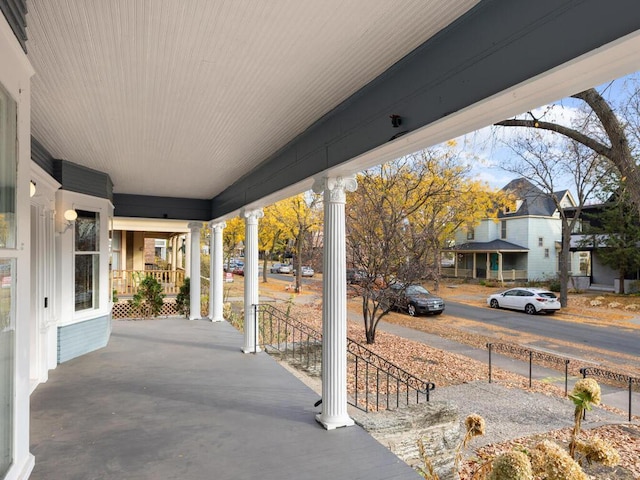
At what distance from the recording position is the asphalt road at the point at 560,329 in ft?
33.7

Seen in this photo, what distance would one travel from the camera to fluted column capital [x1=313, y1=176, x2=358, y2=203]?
3.79 metres

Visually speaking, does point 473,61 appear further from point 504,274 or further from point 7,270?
point 504,274

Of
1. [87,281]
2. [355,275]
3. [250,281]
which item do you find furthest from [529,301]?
[87,281]

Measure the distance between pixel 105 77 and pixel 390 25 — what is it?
6.94ft

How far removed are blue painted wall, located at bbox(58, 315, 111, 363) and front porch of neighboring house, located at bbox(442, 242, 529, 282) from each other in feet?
66.0

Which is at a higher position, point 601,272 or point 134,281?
point 134,281

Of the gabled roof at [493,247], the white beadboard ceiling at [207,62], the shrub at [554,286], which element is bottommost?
the shrub at [554,286]

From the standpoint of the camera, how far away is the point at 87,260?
630 cm

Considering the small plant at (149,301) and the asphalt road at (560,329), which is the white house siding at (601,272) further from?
the small plant at (149,301)

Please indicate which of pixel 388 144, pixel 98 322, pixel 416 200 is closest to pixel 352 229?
pixel 416 200

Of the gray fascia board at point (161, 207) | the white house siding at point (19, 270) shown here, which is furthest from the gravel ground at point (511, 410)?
the gray fascia board at point (161, 207)

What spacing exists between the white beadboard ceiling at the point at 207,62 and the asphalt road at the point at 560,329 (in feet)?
33.8

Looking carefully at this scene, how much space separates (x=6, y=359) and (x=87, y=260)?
4.91 m

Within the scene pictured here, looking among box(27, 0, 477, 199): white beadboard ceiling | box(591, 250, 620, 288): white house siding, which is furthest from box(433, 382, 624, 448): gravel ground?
box(591, 250, 620, 288): white house siding
